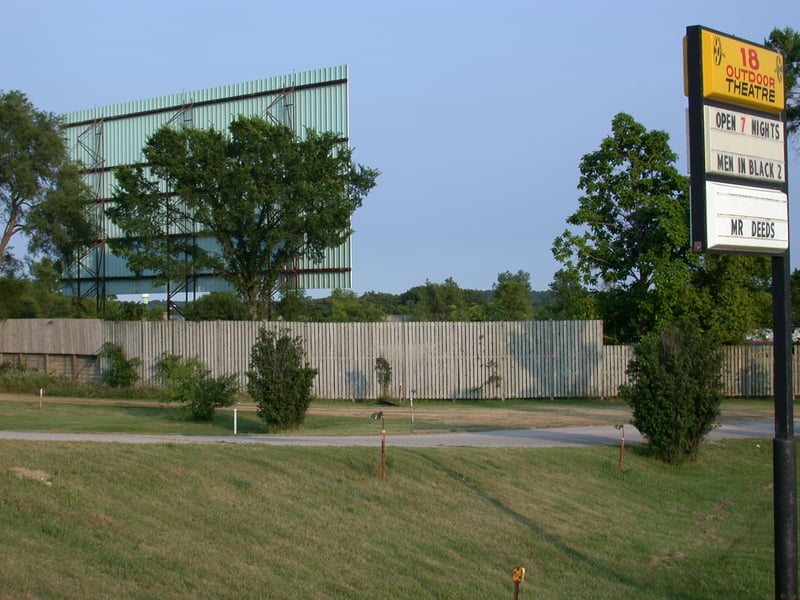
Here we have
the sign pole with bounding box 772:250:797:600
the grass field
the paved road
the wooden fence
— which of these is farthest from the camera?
the wooden fence

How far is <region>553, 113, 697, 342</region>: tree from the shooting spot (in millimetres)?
33188

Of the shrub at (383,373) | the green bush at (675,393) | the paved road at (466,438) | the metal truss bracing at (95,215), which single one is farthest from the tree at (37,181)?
the green bush at (675,393)

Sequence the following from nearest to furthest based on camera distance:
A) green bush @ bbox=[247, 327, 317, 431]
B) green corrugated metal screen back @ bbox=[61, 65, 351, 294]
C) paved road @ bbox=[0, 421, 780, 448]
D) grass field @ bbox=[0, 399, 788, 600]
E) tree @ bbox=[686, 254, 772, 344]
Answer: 1. grass field @ bbox=[0, 399, 788, 600]
2. paved road @ bbox=[0, 421, 780, 448]
3. green bush @ bbox=[247, 327, 317, 431]
4. tree @ bbox=[686, 254, 772, 344]
5. green corrugated metal screen back @ bbox=[61, 65, 351, 294]

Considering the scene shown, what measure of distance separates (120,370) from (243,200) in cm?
851

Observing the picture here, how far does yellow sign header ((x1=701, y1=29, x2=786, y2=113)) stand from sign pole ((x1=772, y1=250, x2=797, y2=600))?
185 centimetres

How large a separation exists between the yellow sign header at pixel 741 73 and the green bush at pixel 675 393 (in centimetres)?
1044

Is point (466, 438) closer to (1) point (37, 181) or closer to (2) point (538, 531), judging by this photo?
(2) point (538, 531)

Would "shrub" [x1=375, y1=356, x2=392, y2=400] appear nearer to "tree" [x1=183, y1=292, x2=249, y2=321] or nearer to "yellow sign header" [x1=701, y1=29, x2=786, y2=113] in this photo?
"tree" [x1=183, y1=292, x2=249, y2=321]

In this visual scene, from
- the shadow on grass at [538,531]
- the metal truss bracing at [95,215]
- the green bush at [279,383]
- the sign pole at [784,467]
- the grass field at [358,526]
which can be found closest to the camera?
the sign pole at [784,467]

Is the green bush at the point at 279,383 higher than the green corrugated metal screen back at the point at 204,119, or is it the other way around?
the green corrugated metal screen back at the point at 204,119

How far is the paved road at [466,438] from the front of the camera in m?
17.8

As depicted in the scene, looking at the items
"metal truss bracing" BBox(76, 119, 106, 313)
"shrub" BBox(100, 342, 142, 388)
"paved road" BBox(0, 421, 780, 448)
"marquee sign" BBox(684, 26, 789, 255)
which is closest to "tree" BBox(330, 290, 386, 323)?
"shrub" BBox(100, 342, 142, 388)

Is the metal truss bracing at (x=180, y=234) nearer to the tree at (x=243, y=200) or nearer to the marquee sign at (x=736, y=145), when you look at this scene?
the tree at (x=243, y=200)

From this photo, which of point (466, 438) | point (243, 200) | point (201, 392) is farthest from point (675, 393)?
point (243, 200)
